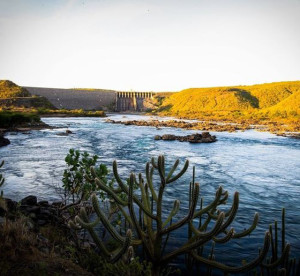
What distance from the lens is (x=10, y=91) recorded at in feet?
295

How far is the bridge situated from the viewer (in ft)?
402

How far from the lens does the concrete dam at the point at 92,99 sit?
373ft

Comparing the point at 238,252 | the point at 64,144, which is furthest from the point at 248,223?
the point at 64,144

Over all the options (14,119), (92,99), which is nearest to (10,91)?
(92,99)

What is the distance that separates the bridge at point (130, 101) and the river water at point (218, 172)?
94.1 meters

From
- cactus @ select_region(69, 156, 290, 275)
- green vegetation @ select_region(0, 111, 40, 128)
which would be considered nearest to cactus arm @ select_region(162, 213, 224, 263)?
cactus @ select_region(69, 156, 290, 275)

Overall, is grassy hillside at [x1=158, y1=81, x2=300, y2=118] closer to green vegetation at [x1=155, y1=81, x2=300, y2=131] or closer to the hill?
green vegetation at [x1=155, y1=81, x2=300, y2=131]

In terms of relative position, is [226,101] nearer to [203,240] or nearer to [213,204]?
[213,204]

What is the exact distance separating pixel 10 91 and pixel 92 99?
38.0 metres

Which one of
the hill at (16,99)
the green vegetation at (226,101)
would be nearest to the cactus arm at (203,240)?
the hill at (16,99)

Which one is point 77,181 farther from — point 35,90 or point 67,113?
point 35,90

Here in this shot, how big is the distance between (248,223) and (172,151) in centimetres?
1445

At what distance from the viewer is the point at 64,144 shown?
26062 mm

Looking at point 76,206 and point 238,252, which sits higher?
point 76,206
